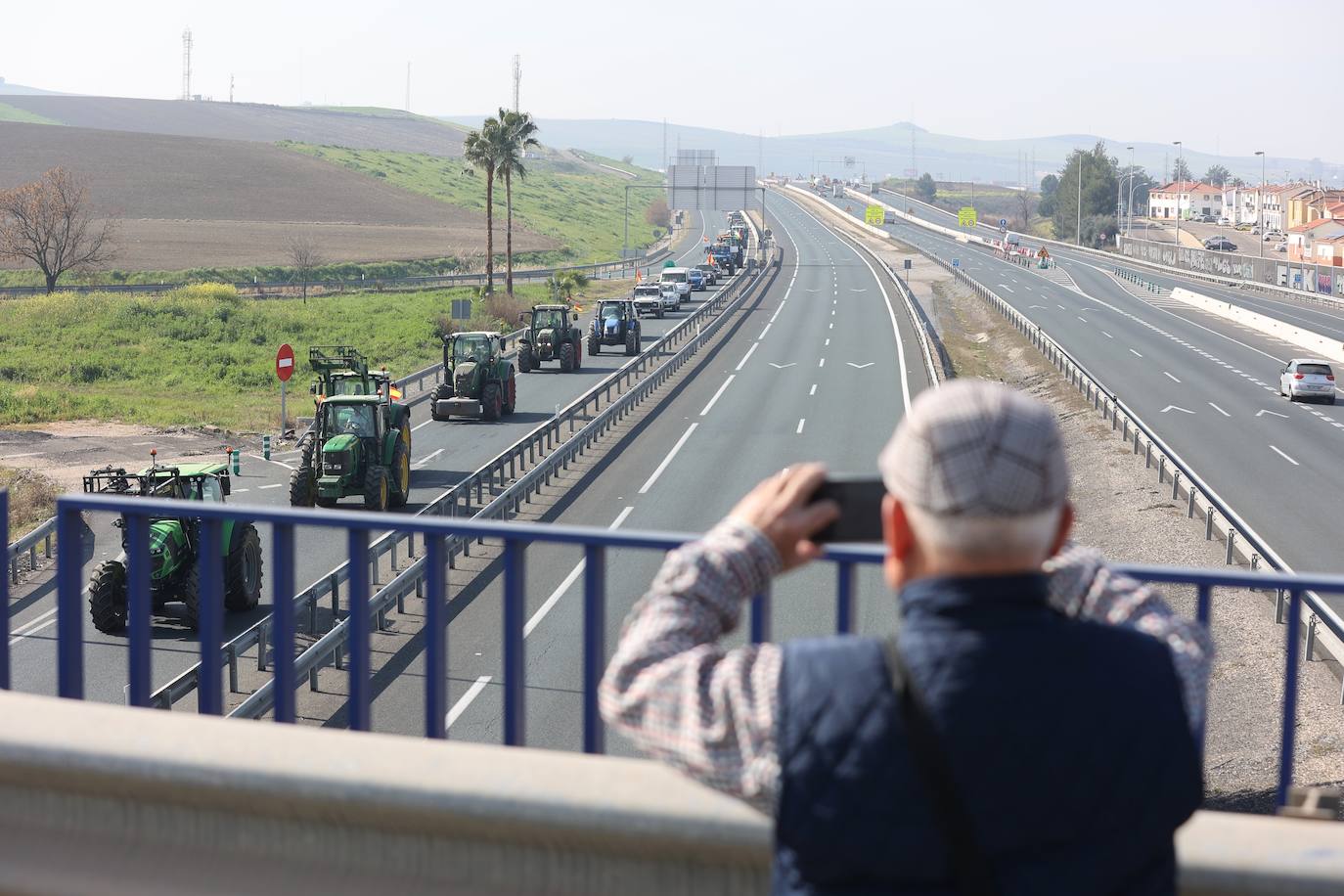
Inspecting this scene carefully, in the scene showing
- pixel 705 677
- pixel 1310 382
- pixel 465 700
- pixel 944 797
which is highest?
pixel 705 677

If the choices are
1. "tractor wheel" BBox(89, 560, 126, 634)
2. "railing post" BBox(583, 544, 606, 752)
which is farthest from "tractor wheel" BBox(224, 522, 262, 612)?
"railing post" BBox(583, 544, 606, 752)

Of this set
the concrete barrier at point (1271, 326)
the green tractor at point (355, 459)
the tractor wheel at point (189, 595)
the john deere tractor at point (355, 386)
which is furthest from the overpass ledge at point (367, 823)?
the concrete barrier at point (1271, 326)

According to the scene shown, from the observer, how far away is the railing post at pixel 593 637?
4672 mm

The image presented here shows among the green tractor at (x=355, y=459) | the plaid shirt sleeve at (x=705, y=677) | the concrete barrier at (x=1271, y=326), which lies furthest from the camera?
the concrete barrier at (x=1271, y=326)

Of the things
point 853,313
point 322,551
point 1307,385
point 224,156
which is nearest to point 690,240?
point 224,156

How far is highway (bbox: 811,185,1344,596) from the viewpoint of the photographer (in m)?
32.5

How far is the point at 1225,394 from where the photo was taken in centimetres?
5172

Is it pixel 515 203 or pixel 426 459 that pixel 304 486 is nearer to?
pixel 426 459

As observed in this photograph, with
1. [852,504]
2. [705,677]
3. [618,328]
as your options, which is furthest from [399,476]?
[618,328]

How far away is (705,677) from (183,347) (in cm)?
6356

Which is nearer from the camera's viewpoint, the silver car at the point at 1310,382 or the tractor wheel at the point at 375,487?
the tractor wheel at the point at 375,487

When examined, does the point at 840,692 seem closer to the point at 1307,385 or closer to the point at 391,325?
the point at 1307,385

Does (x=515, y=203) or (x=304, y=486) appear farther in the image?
(x=515, y=203)

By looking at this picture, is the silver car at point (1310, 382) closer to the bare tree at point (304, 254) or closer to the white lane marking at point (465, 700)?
the white lane marking at point (465, 700)
